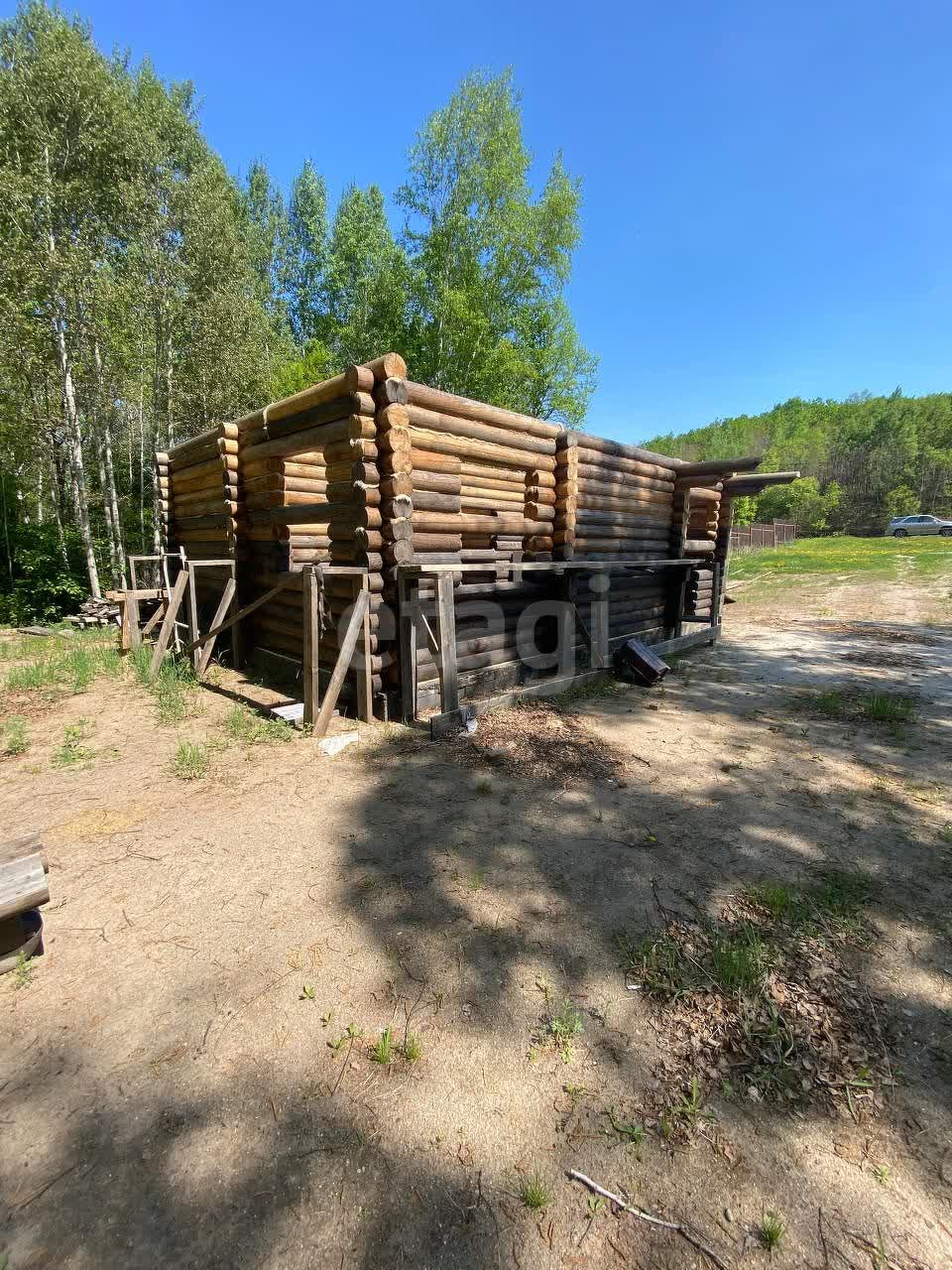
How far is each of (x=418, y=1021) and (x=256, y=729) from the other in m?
4.32

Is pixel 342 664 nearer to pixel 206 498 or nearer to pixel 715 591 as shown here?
pixel 206 498

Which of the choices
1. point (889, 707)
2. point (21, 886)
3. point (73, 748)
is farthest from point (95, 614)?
point (889, 707)

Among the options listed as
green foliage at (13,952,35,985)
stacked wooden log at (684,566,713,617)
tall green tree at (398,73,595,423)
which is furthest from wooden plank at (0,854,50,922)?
tall green tree at (398,73,595,423)

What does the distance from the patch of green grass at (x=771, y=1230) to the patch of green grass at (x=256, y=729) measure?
5.11 metres

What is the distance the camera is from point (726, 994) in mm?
2582

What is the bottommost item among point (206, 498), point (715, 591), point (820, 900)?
point (820, 900)

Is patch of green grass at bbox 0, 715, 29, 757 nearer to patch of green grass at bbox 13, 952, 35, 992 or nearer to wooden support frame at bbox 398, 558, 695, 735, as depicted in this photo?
patch of green grass at bbox 13, 952, 35, 992

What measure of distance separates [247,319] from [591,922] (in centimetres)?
2105

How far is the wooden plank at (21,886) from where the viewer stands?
2451mm

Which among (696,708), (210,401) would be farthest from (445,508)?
(210,401)

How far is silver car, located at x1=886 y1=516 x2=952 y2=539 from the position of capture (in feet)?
150

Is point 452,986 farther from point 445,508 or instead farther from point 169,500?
point 169,500

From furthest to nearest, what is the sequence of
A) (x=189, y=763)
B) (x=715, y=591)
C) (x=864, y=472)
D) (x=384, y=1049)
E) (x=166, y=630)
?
(x=864, y=472)
(x=715, y=591)
(x=166, y=630)
(x=189, y=763)
(x=384, y=1049)

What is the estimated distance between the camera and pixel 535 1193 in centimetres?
176
